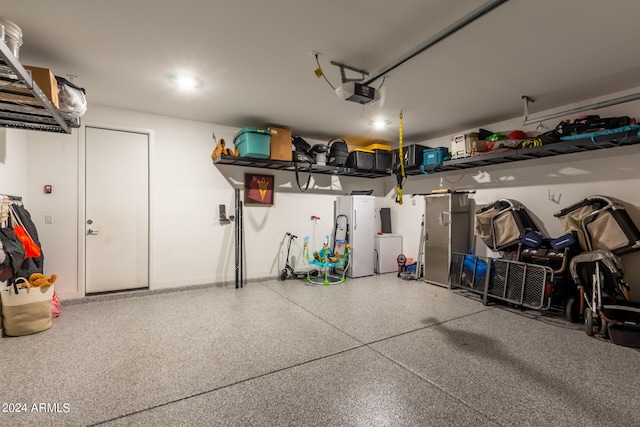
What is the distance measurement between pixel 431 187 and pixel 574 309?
294 cm

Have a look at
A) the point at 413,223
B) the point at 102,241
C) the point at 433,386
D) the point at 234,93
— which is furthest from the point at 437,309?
the point at 102,241

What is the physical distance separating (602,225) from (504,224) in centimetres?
101

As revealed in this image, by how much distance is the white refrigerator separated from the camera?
555 cm

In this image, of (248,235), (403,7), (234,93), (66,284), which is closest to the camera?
(403,7)

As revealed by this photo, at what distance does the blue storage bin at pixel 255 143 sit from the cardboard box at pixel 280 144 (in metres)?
0.18

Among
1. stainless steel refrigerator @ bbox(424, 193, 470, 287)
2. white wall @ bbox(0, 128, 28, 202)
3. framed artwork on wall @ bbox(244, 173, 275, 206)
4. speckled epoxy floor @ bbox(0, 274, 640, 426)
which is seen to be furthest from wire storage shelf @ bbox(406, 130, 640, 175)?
white wall @ bbox(0, 128, 28, 202)

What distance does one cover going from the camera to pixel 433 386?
82.7 inches

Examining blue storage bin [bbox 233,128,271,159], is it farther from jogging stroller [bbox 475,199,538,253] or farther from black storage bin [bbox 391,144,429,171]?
jogging stroller [bbox 475,199,538,253]

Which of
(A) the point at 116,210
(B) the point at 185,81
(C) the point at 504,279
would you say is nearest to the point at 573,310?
(C) the point at 504,279

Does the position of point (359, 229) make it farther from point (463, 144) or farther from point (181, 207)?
point (181, 207)

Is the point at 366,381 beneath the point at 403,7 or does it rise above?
beneath

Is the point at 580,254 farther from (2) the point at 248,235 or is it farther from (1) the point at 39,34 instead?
(1) the point at 39,34

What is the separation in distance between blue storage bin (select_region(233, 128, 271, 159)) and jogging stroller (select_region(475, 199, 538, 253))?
3.39 meters

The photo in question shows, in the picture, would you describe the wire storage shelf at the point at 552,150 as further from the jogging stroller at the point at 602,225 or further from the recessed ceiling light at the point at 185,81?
the recessed ceiling light at the point at 185,81
